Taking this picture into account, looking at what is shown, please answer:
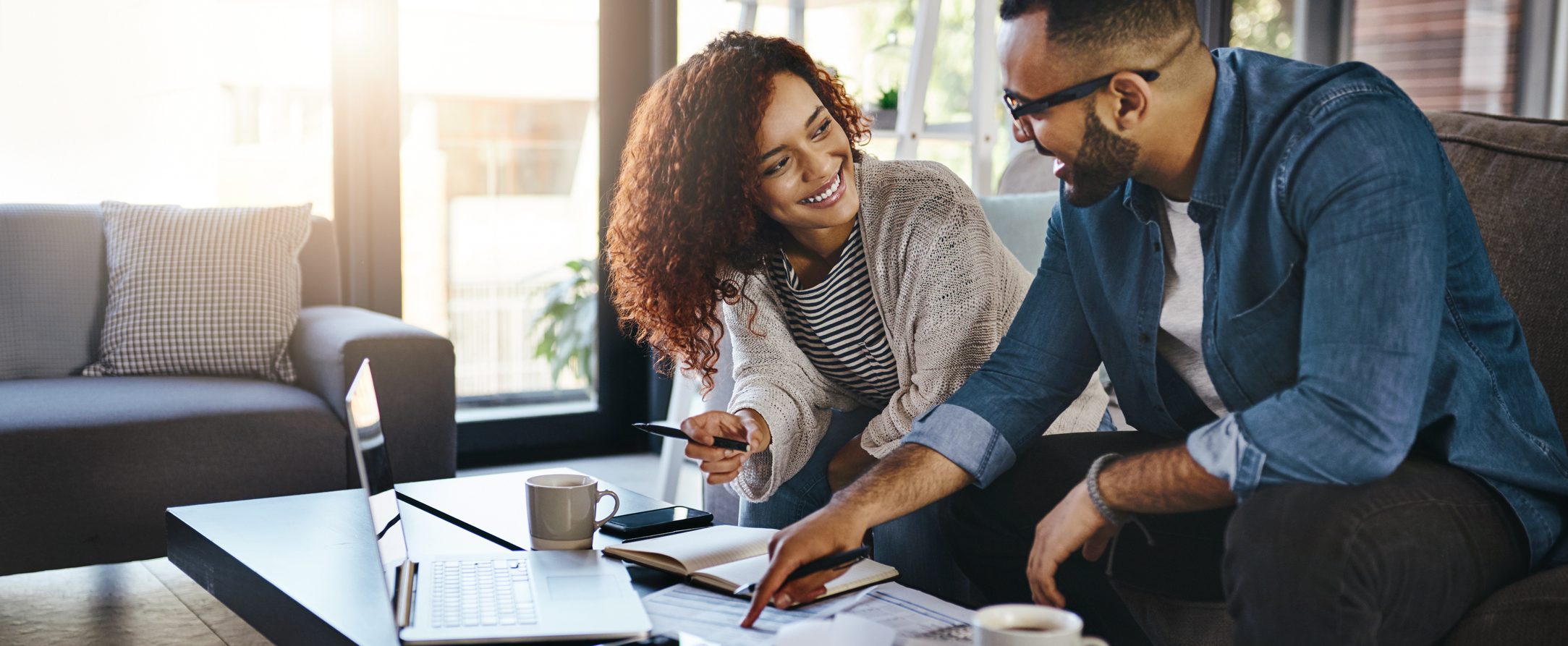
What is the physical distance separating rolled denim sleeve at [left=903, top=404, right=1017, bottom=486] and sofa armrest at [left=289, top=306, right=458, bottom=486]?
129 cm

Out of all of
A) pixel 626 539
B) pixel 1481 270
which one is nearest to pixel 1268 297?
pixel 1481 270

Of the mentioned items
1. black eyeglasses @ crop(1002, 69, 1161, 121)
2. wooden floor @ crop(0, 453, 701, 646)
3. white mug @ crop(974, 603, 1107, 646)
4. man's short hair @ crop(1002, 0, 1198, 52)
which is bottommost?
wooden floor @ crop(0, 453, 701, 646)

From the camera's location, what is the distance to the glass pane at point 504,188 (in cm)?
341

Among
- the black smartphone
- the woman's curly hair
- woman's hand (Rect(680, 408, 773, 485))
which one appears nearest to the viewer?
the black smartphone

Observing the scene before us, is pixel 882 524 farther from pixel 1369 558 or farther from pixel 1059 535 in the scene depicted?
pixel 1369 558

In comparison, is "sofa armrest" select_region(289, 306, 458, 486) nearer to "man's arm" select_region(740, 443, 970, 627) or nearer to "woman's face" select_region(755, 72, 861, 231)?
"woman's face" select_region(755, 72, 861, 231)

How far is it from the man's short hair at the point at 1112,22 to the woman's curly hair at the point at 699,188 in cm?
57

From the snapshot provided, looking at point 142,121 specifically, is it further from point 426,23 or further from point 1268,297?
point 1268,297

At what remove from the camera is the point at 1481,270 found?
3.50ft

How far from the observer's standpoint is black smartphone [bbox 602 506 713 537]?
137 cm

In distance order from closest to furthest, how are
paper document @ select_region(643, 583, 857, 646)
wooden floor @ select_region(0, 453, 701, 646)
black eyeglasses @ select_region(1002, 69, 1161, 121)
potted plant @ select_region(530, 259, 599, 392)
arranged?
1. paper document @ select_region(643, 583, 857, 646)
2. black eyeglasses @ select_region(1002, 69, 1161, 121)
3. wooden floor @ select_region(0, 453, 701, 646)
4. potted plant @ select_region(530, 259, 599, 392)

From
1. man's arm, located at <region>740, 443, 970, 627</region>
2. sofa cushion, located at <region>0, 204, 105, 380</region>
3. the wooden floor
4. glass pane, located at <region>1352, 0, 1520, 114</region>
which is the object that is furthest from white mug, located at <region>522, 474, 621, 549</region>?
glass pane, located at <region>1352, 0, 1520, 114</region>

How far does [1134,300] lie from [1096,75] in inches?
10.5

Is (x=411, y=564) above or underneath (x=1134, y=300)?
underneath
